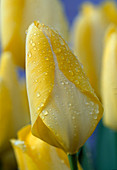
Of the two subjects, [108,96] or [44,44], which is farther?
[108,96]

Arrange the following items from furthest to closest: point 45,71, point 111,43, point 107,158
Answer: point 107,158 → point 111,43 → point 45,71

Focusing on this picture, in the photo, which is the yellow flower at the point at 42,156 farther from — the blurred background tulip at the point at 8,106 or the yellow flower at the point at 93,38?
the yellow flower at the point at 93,38

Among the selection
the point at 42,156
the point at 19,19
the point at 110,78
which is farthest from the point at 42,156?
the point at 19,19

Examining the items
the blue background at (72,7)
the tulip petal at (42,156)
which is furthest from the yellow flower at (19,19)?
the blue background at (72,7)

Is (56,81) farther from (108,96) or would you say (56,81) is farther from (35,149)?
(108,96)

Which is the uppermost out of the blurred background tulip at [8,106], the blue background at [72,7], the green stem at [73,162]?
the blue background at [72,7]

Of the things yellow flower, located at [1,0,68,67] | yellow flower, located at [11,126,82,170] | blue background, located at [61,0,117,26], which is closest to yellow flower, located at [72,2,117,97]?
yellow flower, located at [1,0,68,67]

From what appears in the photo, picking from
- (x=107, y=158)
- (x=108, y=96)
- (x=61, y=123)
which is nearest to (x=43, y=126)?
(x=61, y=123)
